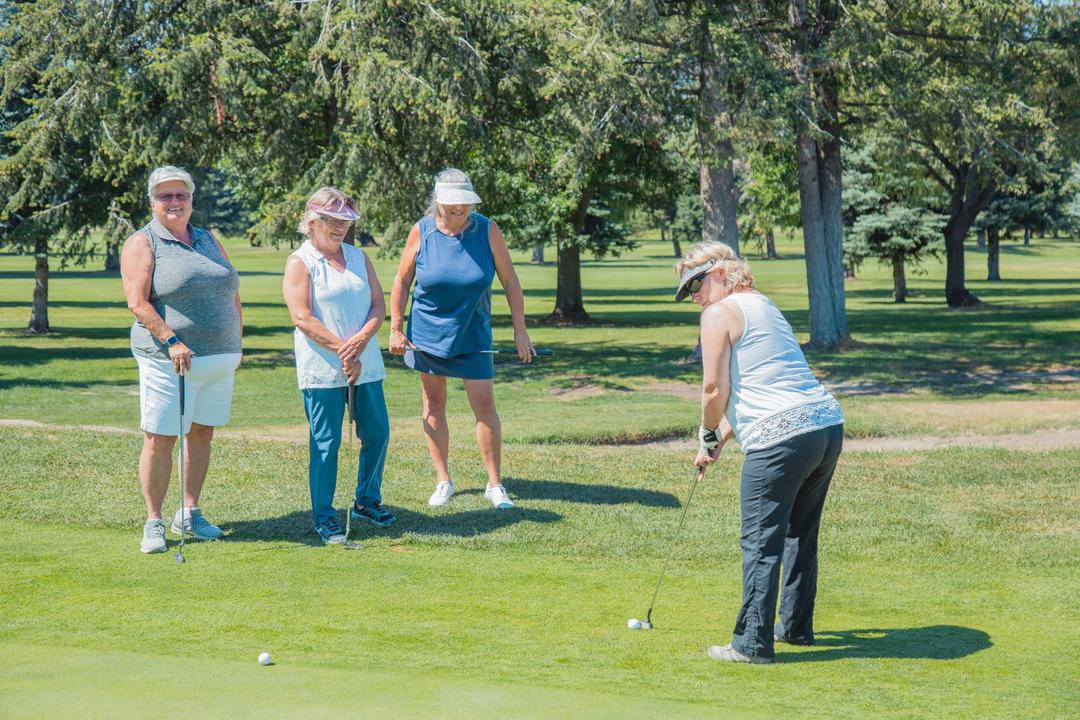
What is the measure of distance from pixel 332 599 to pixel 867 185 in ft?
138

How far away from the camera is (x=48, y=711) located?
4.23 metres

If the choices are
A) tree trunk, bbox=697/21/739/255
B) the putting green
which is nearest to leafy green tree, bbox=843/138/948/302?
tree trunk, bbox=697/21/739/255

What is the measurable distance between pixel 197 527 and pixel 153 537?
45 centimetres

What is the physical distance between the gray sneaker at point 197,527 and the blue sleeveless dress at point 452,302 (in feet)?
5.39

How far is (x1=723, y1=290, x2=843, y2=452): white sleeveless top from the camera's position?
5.30 m

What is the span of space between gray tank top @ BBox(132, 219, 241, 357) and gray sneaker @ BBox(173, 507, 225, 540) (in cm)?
109

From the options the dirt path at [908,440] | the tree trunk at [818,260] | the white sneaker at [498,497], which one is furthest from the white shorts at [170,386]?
the tree trunk at [818,260]

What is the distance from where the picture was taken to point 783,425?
530cm

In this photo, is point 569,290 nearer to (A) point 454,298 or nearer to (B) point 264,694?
(A) point 454,298

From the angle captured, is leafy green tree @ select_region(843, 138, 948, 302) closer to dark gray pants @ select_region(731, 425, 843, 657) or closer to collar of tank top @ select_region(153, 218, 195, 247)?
collar of tank top @ select_region(153, 218, 195, 247)

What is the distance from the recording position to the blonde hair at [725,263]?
5.36 meters

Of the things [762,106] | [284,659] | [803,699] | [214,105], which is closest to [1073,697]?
[803,699]

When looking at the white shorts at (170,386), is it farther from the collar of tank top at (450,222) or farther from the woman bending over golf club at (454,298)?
the collar of tank top at (450,222)

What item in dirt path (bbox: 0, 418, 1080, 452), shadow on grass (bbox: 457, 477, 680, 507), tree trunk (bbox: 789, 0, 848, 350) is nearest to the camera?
shadow on grass (bbox: 457, 477, 680, 507)
